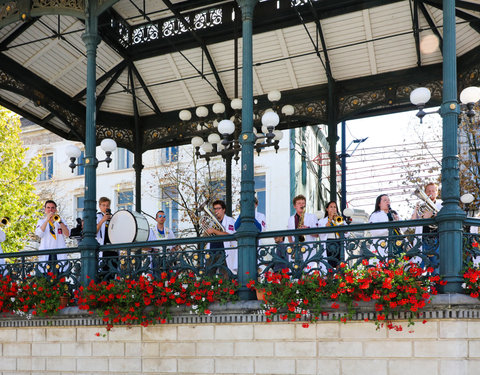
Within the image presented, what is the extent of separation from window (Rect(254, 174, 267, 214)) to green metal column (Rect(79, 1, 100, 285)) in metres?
20.5

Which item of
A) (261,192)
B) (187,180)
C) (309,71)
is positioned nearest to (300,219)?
(309,71)

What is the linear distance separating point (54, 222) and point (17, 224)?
12.3 metres

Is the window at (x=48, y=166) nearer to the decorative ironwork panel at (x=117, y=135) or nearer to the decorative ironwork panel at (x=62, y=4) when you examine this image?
the decorative ironwork panel at (x=117, y=135)

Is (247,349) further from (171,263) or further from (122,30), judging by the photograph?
(122,30)

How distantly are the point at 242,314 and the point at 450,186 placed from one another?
342 cm

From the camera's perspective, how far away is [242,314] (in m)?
9.52

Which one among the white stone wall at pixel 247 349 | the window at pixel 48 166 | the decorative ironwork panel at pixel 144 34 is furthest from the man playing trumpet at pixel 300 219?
the window at pixel 48 166

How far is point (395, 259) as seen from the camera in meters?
8.75

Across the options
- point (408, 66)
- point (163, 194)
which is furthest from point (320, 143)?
point (408, 66)

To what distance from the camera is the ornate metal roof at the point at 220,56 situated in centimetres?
1335

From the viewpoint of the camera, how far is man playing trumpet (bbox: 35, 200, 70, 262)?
1197cm

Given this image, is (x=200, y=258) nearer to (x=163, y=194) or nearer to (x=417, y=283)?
(x=417, y=283)

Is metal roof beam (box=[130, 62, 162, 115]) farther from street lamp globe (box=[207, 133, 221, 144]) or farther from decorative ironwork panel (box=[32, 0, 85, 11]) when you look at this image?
decorative ironwork panel (box=[32, 0, 85, 11])

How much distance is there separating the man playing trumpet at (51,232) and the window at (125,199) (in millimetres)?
21809
